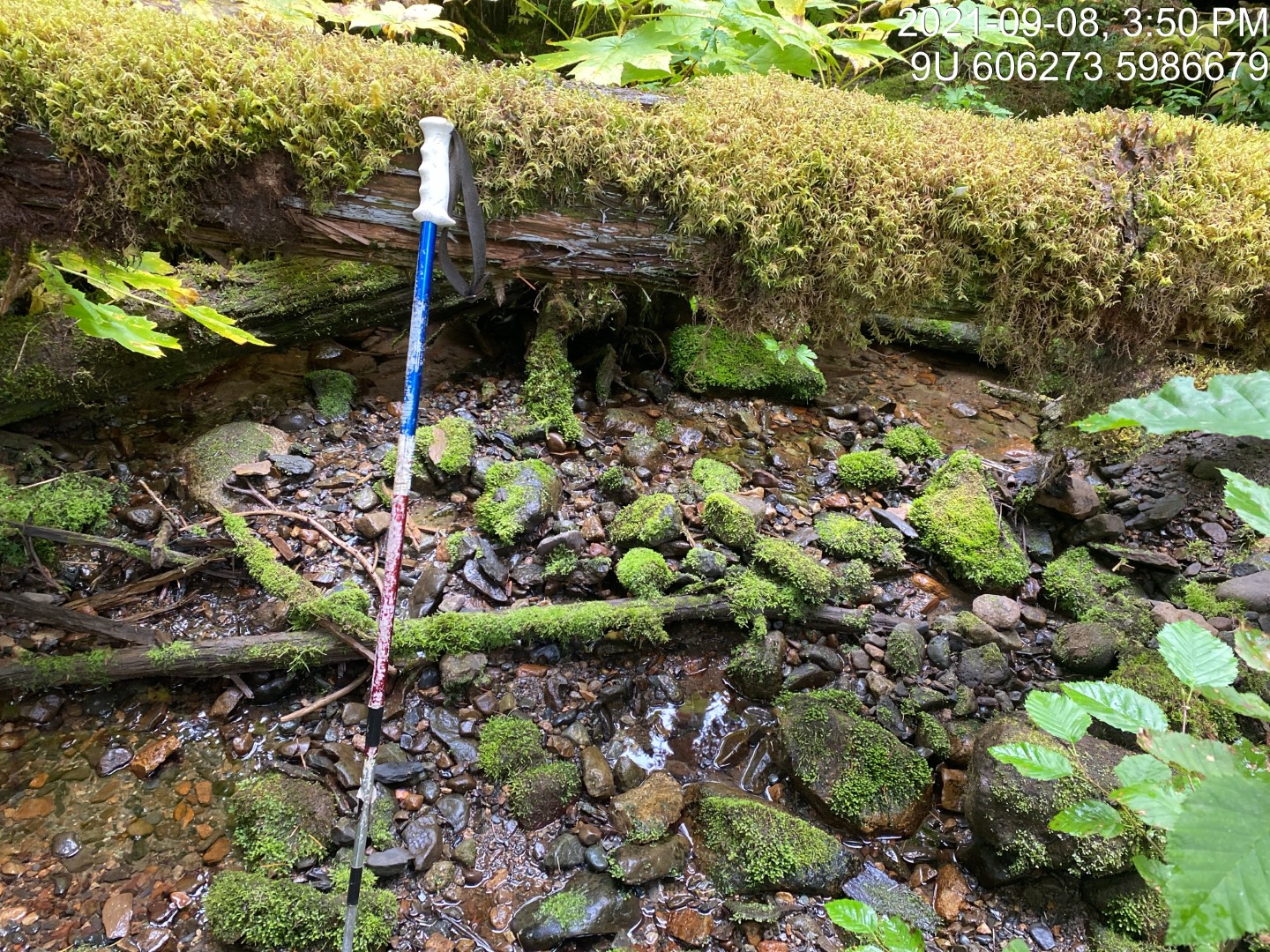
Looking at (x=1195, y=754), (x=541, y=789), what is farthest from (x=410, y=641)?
(x=1195, y=754)

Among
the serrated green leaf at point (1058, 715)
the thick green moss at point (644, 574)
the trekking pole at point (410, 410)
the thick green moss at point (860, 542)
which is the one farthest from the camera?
the thick green moss at point (860, 542)

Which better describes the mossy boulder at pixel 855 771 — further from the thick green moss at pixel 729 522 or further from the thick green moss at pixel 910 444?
the thick green moss at pixel 910 444

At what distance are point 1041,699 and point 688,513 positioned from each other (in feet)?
9.52

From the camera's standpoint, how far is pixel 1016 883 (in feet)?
10.4

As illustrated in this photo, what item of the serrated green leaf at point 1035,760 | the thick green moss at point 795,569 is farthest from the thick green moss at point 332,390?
the serrated green leaf at point 1035,760

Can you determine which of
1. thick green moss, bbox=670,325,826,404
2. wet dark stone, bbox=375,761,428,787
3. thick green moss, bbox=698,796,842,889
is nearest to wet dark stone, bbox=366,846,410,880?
wet dark stone, bbox=375,761,428,787

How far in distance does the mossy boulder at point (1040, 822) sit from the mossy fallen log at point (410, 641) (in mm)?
1095

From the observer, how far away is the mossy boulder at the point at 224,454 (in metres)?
4.07

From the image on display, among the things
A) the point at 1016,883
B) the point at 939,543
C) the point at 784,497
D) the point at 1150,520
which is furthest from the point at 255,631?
the point at 1150,520

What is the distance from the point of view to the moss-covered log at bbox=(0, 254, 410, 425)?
3996 millimetres

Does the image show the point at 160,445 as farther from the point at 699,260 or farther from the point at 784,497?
the point at 784,497

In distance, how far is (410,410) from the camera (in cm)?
262

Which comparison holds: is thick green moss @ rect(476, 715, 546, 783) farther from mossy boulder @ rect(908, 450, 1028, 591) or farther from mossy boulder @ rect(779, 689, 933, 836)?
mossy boulder @ rect(908, 450, 1028, 591)

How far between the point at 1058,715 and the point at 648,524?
2.67 metres
